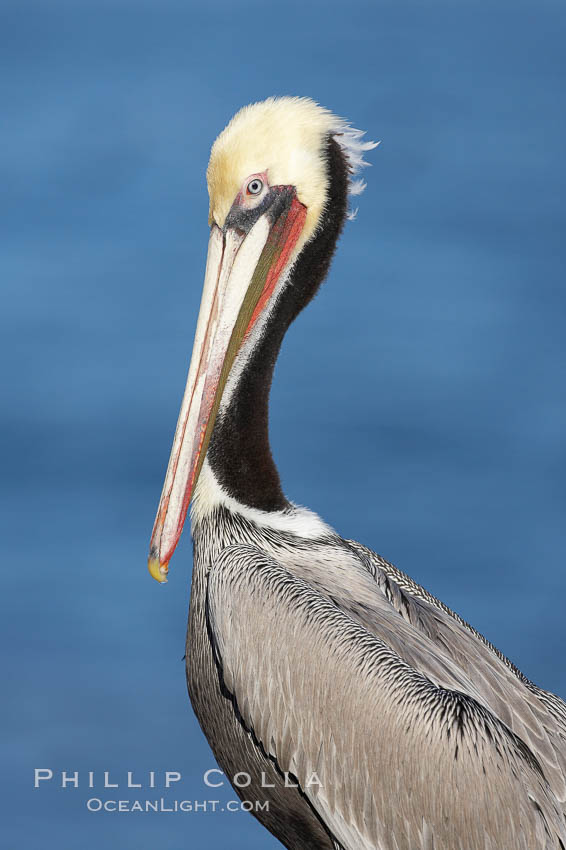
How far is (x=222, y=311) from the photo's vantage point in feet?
18.4

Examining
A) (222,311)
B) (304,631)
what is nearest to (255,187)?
(222,311)

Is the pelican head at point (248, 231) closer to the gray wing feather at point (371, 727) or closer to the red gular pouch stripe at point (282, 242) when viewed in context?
the red gular pouch stripe at point (282, 242)

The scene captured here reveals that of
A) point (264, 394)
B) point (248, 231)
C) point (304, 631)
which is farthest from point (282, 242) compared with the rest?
point (304, 631)

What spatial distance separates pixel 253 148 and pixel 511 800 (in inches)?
108

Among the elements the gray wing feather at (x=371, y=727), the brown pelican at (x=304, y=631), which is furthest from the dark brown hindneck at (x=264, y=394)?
the gray wing feather at (x=371, y=727)

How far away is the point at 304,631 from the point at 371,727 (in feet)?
1.42

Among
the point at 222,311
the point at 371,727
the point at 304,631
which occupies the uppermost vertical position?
the point at 222,311

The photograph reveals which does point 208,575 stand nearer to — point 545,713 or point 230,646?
point 230,646

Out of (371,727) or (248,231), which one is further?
(248,231)

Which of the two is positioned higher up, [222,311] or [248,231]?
[248,231]

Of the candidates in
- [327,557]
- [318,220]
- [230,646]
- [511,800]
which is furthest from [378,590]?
[318,220]

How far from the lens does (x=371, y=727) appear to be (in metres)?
4.99

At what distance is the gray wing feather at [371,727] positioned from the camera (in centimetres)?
486

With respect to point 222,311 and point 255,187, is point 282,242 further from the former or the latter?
point 222,311
